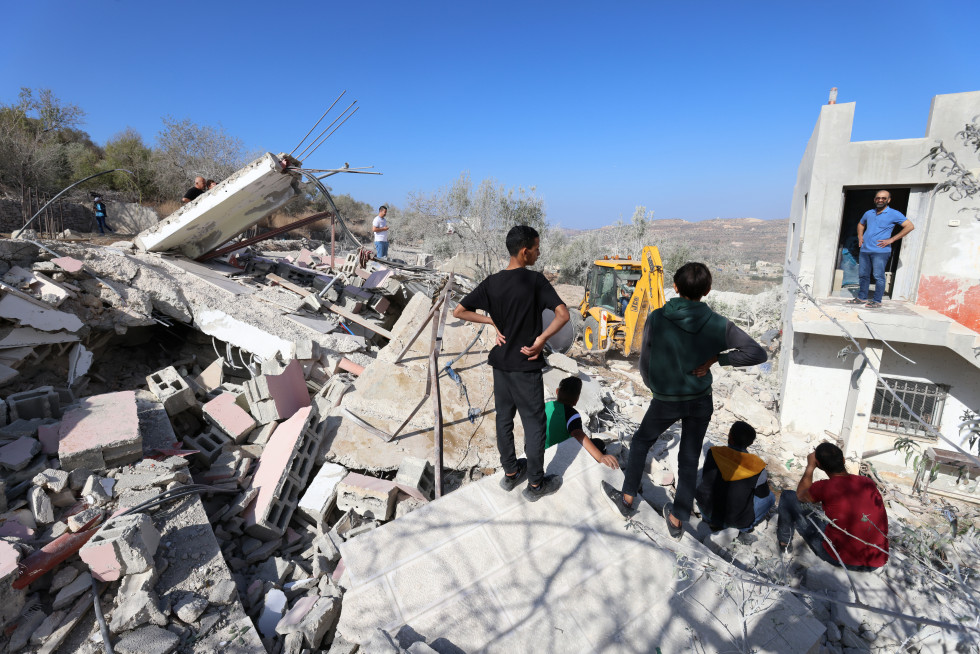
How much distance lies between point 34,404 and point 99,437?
1.12 m

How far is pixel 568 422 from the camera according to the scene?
3717 mm

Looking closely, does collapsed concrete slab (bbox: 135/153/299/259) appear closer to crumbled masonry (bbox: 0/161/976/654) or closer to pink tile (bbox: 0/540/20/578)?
crumbled masonry (bbox: 0/161/976/654)

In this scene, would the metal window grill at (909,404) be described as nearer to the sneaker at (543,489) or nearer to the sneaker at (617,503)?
the sneaker at (617,503)

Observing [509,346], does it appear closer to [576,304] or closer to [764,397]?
[764,397]

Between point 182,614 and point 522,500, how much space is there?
6.81 ft

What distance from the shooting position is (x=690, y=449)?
3021 mm

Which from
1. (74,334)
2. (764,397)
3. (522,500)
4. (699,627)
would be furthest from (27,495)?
(764,397)

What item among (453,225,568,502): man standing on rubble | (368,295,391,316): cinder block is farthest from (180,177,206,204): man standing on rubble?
(453,225,568,502): man standing on rubble

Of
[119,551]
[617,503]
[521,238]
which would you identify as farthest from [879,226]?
[119,551]

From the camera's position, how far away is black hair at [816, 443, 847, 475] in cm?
318

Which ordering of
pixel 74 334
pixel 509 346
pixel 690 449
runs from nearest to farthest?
pixel 509 346
pixel 690 449
pixel 74 334

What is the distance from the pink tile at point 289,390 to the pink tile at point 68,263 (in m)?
2.97

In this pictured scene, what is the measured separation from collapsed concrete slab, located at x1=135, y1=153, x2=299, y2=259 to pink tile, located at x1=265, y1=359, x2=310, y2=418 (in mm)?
3057

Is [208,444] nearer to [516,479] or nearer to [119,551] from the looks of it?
[119,551]
